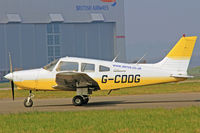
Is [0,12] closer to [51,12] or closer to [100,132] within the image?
[51,12]

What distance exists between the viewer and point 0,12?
80500 millimetres

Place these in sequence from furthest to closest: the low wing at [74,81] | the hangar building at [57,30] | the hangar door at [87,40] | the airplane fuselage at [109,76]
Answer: the hangar door at [87,40], the hangar building at [57,30], the airplane fuselage at [109,76], the low wing at [74,81]

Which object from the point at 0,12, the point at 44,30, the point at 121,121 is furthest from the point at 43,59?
the point at 121,121

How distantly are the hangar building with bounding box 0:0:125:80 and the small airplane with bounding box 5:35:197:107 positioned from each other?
61.6 meters

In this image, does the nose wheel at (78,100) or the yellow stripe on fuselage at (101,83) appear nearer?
the yellow stripe on fuselage at (101,83)

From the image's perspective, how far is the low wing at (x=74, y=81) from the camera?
17.9m

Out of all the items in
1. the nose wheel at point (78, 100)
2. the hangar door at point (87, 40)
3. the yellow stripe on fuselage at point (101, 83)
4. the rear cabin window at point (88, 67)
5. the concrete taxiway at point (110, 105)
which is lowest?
the concrete taxiway at point (110, 105)

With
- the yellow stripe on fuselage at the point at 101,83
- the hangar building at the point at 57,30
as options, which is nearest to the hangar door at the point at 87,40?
the hangar building at the point at 57,30

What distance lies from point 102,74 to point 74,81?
1188mm

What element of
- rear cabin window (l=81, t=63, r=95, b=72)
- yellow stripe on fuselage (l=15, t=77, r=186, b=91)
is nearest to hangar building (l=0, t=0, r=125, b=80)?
yellow stripe on fuselage (l=15, t=77, r=186, b=91)

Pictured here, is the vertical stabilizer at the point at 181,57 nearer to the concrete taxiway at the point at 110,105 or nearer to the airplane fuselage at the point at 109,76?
the airplane fuselage at the point at 109,76

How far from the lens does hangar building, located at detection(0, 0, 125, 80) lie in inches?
3226

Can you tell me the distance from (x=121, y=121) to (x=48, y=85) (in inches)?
261

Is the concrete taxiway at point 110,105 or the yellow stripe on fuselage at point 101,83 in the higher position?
the yellow stripe on fuselage at point 101,83
